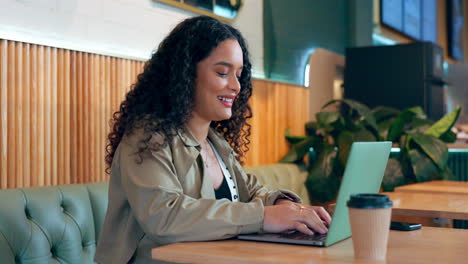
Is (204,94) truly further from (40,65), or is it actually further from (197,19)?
(40,65)

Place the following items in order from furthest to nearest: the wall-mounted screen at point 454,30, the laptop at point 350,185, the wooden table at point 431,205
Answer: the wall-mounted screen at point 454,30 → the wooden table at point 431,205 → the laptop at point 350,185

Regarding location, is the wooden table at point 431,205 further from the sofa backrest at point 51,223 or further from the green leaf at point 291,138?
the green leaf at point 291,138

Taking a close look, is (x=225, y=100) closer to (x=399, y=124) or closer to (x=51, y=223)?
(x=51, y=223)

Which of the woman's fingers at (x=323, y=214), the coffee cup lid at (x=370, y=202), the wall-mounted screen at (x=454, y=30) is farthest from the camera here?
the wall-mounted screen at (x=454, y=30)

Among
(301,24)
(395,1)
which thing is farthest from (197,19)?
(395,1)

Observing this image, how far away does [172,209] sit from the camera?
1.41 metres

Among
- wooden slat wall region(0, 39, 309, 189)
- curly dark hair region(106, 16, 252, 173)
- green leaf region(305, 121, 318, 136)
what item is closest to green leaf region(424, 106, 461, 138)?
green leaf region(305, 121, 318, 136)

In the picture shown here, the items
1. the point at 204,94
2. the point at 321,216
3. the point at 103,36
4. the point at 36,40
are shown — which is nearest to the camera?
the point at 321,216

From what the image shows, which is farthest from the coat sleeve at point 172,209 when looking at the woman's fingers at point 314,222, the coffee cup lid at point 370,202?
the coffee cup lid at point 370,202

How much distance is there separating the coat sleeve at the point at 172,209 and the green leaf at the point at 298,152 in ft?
7.21

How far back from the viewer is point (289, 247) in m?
1.30

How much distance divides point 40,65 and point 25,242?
0.70 m

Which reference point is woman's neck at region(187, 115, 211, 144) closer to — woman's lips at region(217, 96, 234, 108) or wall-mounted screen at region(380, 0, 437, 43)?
woman's lips at region(217, 96, 234, 108)

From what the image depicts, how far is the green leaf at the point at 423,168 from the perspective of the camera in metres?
3.45
